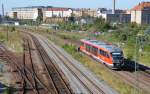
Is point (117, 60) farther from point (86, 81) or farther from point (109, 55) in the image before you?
point (86, 81)

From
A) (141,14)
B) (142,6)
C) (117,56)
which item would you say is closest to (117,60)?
(117,56)

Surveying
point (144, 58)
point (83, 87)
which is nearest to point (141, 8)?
point (144, 58)

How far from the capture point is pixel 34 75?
38.4m

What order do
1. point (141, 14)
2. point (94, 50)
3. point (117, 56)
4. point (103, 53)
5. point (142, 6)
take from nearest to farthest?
point (117, 56), point (103, 53), point (94, 50), point (141, 14), point (142, 6)

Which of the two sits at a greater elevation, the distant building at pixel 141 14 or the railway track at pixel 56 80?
the distant building at pixel 141 14

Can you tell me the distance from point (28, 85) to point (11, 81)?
2456 millimetres

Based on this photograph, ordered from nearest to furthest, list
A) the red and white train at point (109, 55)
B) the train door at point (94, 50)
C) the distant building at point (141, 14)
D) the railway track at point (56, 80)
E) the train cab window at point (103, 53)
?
the railway track at point (56, 80), the red and white train at point (109, 55), the train cab window at point (103, 53), the train door at point (94, 50), the distant building at point (141, 14)

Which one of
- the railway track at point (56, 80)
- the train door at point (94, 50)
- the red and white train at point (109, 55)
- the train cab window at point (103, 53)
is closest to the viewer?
the railway track at point (56, 80)

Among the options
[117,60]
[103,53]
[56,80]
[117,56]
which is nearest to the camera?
[56,80]

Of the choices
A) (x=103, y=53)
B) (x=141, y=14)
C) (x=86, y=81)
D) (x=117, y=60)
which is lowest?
(x=86, y=81)

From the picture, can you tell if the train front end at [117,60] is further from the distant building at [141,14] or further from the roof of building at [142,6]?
the roof of building at [142,6]

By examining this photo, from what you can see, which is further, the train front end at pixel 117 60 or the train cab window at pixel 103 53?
the train cab window at pixel 103 53

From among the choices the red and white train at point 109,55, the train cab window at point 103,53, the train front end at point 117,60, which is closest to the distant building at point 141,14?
the red and white train at point 109,55

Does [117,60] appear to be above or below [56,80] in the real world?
above
